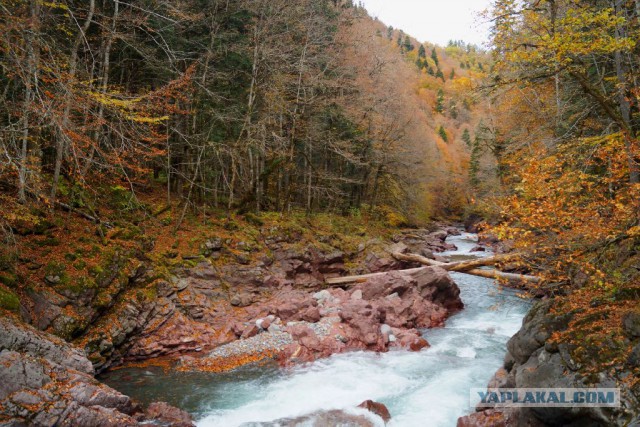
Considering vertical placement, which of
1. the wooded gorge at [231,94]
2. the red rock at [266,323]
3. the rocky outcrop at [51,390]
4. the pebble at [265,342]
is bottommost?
the pebble at [265,342]

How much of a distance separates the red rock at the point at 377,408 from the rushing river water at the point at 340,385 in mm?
Answer: 160

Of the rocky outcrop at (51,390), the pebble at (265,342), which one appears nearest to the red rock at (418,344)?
the pebble at (265,342)

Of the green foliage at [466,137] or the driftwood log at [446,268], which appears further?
the green foliage at [466,137]

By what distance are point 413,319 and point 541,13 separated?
31.6 ft

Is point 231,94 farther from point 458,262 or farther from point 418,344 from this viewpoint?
point 418,344

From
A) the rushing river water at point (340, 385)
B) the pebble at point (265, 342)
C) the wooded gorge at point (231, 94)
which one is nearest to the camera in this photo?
the rushing river water at point (340, 385)

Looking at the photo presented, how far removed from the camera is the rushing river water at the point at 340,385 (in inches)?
306

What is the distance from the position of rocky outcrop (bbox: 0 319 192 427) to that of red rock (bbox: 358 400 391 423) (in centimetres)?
339

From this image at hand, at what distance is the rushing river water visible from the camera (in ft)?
25.5

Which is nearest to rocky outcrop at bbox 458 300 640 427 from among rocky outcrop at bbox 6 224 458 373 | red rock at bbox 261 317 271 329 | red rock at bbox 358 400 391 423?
red rock at bbox 358 400 391 423

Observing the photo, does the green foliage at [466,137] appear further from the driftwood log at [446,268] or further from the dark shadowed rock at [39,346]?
the dark shadowed rock at [39,346]

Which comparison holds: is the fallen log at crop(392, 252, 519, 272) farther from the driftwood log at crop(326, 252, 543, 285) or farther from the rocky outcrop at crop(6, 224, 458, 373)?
the rocky outcrop at crop(6, 224, 458, 373)

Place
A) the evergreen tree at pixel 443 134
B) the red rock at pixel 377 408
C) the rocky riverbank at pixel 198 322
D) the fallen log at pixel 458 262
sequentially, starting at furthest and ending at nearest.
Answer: the evergreen tree at pixel 443 134, the fallen log at pixel 458 262, the red rock at pixel 377 408, the rocky riverbank at pixel 198 322

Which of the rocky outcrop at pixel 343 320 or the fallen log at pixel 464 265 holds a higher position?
the fallen log at pixel 464 265
